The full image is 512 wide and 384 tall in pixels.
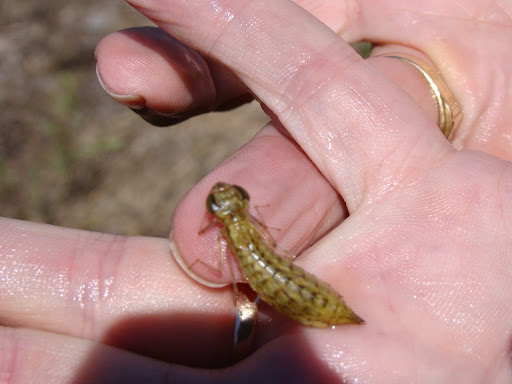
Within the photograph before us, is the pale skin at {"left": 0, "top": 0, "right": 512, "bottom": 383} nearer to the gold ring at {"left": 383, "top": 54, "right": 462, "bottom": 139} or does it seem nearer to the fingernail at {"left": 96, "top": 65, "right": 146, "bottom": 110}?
the gold ring at {"left": 383, "top": 54, "right": 462, "bottom": 139}

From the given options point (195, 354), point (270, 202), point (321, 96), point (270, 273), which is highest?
point (321, 96)

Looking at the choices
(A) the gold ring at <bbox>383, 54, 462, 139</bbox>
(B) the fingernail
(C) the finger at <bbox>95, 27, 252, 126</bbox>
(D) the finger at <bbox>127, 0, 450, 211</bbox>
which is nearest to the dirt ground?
(C) the finger at <bbox>95, 27, 252, 126</bbox>

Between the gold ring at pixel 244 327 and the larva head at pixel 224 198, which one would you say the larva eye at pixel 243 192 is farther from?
the gold ring at pixel 244 327

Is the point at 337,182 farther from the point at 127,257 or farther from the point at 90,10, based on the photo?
the point at 90,10

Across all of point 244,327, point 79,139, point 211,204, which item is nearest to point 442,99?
point 211,204

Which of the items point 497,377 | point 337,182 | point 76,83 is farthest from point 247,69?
point 76,83

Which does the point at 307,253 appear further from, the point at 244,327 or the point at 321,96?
the point at 321,96
